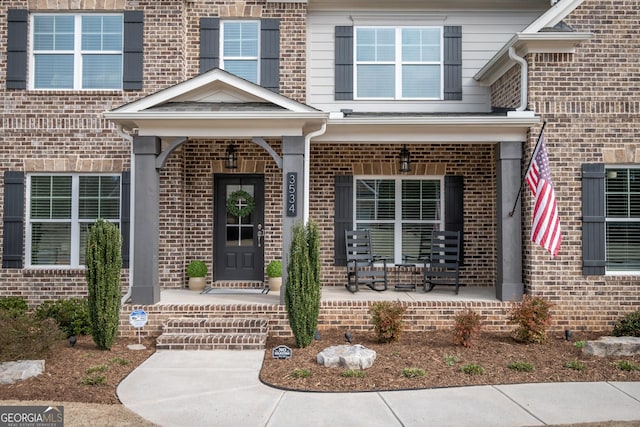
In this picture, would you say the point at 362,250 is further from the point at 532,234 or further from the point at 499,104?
the point at 499,104

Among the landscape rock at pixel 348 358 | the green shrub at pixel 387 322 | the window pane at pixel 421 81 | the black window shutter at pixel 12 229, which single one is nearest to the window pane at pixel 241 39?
the window pane at pixel 421 81

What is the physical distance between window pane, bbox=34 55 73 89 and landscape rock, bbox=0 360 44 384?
5.65m

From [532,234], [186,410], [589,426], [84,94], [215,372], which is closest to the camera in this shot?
[589,426]

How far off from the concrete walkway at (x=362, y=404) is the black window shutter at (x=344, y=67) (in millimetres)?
6117

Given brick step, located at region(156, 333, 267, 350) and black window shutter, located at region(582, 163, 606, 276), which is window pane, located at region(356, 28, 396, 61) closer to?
black window shutter, located at region(582, 163, 606, 276)

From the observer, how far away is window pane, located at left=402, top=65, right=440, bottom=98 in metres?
10.7

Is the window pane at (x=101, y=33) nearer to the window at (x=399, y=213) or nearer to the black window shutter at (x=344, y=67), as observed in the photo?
the black window shutter at (x=344, y=67)

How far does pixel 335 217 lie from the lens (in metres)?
10.3

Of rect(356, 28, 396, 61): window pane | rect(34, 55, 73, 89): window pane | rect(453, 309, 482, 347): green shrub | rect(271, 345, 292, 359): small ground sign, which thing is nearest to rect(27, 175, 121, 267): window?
rect(34, 55, 73, 89): window pane

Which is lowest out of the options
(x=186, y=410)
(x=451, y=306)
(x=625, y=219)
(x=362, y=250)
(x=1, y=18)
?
(x=186, y=410)

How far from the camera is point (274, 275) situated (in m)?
9.88

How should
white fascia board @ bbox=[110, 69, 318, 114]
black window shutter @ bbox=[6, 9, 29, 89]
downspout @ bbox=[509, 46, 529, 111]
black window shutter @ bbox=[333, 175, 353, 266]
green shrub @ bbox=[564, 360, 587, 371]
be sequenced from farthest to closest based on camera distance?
black window shutter @ bbox=[333, 175, 353, 266] < black window shutter @ bbox=[6, 9, 29, 89] < downspout @ bbox=[509, 46, 529, 111] < white fascia board @ bbox=[110, 69, 318, 114] < green shrub @ bbox=[564, 360, 587, 371]

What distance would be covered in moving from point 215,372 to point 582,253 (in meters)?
6.00

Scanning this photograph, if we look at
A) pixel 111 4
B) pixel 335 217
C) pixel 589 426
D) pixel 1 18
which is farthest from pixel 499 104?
pixel 1 18
